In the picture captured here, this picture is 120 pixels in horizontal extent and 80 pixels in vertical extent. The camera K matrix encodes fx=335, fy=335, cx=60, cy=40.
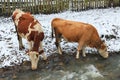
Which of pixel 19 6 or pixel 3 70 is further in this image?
pixel 19 6

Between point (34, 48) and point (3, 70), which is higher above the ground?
point (34, 48)

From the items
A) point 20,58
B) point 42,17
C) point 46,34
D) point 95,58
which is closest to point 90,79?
point 95,58

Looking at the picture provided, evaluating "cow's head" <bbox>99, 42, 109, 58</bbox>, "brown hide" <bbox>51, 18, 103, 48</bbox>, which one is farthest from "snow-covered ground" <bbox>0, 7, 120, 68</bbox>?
"brown hide" <bbox>51, 18, 103, 48</bbox>

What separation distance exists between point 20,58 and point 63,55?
4.67 feet

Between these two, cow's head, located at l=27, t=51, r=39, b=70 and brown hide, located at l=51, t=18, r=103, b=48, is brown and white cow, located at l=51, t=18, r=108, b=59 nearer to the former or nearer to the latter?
Result: brown hide, located at l=51, t=18, r=103, b=48

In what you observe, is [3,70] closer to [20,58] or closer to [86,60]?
[20,58]

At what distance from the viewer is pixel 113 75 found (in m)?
9.84

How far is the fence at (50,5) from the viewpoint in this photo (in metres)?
14.9

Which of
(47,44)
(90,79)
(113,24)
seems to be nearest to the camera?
(90,79)

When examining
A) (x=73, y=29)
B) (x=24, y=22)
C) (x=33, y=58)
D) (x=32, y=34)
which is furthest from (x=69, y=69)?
(x=24, y=22)

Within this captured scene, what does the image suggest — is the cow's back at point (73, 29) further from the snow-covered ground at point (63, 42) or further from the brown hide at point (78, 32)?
the snow-covered ground at point (63, 42)

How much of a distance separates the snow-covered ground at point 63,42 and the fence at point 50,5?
361 mm

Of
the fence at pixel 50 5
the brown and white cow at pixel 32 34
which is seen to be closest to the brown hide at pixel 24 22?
the brown and white cow at pixel 32 34

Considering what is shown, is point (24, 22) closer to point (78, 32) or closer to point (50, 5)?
point (78, 32)
